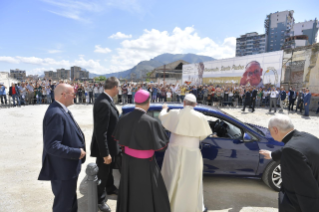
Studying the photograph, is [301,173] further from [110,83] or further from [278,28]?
[278,28]

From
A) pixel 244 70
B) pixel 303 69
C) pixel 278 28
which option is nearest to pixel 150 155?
pixel 244 70

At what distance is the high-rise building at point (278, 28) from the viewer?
86125 millimetres

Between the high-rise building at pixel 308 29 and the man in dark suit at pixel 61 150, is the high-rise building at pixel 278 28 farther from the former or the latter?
the man in dark suit at pixel 61 150

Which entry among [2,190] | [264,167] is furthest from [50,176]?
[264,167]

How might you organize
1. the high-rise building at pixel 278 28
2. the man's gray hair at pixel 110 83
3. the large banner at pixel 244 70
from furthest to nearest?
the high-rise building at pixel 278 28 < the large banner at pixel 244 70 < the man's gray hair at pixel 110 83

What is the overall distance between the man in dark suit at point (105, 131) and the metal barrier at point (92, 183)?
12.3 inches

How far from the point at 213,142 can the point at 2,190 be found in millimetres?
4220

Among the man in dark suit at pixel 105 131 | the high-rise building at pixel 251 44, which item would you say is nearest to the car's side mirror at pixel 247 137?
the man in dark suit at pixel 105 131

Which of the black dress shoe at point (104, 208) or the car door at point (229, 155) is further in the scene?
the car door at point (229, 155)

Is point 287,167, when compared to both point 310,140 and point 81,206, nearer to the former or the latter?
point 310,140

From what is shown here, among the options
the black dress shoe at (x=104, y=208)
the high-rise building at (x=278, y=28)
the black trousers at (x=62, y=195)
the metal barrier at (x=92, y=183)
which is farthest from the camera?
the high-rise building at (x=278, y=28)

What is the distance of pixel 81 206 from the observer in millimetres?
3229

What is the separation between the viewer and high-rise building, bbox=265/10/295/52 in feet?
283

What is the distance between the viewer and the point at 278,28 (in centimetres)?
8856
